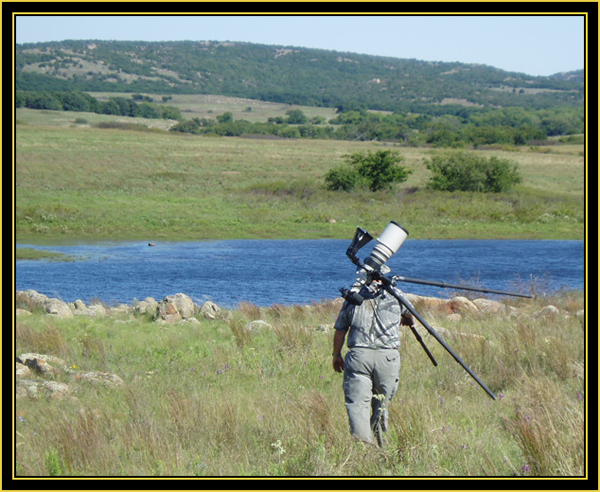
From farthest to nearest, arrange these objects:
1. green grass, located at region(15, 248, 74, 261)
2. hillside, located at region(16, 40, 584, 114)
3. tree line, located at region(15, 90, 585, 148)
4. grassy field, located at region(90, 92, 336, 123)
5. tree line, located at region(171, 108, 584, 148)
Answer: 1. hillside, located at region(16, 40, 584, 114)
2. grassy field, located at region(90, 92, 336, 123)
3. tree line, located at region(15, 90, 585, 148)
4. tree line, located at region(171, 108, 584, 148)
5. green grass, located at region(15, 248, 74, 261)

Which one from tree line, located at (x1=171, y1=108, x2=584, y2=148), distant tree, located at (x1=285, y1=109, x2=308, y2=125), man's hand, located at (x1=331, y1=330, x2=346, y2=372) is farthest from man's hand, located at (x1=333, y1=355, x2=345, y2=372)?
distant tree, located at (x1=285, y1=109, x2=308, y2=125)

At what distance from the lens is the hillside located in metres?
151

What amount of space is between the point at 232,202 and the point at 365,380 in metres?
30.4

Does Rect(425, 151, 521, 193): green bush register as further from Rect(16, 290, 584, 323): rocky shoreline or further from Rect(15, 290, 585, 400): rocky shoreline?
Rect(16, 290, 584, 323): rocky shoreline

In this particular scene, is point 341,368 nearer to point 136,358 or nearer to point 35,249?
point 136,358

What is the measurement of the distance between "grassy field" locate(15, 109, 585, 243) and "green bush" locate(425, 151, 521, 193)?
956 mm

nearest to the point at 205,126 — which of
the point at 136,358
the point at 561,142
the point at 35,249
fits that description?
the point at 561,142

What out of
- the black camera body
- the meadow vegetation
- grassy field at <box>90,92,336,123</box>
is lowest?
the meadow vegetation

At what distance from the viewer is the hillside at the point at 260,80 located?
151 m

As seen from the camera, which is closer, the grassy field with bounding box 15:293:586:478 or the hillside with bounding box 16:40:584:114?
the grassy field with bounding box 15:293:586:478

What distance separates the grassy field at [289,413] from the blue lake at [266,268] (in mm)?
7812

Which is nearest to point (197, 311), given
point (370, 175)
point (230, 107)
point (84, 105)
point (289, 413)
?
point (289, 413)

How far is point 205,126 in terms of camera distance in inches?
4035

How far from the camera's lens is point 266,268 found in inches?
891
